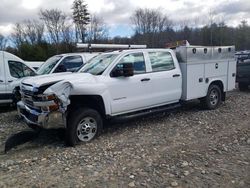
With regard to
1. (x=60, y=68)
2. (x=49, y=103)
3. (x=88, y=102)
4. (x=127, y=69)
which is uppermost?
(x=127, y=69)

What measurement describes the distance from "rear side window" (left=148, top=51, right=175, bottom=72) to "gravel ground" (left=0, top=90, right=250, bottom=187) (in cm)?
136

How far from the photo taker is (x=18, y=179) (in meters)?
4.85

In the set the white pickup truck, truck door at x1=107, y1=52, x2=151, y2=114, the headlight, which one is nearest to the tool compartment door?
the white pickup truck

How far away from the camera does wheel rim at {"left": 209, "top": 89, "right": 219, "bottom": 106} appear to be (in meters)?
9.52

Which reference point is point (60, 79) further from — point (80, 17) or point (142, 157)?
point (80, 17)

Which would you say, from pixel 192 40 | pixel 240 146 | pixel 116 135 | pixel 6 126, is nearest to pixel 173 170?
pixel 240 146

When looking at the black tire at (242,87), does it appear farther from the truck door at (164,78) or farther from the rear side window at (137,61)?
the rear side window at (137,61)

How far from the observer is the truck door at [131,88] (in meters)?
6.98

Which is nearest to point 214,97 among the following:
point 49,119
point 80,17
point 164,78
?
point 164,78

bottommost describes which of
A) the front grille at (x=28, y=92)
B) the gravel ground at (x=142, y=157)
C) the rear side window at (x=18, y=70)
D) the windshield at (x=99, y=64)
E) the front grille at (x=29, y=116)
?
the gravel ground at (x=142, y=157)

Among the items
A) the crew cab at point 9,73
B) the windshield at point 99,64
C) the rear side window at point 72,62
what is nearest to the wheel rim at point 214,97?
the windshield at point 99,64

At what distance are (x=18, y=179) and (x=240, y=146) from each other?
402cm

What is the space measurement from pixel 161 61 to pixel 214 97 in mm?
2456

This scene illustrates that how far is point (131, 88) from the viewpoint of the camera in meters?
7.27
